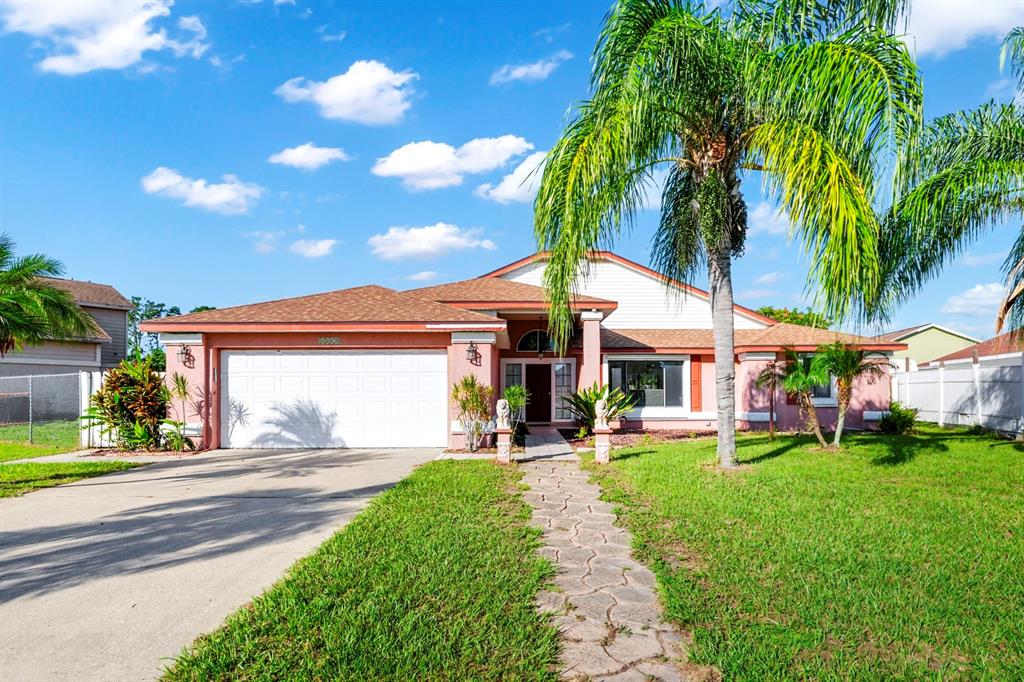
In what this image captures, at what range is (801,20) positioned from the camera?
26.8 ft

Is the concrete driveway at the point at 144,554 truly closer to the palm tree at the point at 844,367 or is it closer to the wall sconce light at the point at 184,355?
the wall sconce light at the point at 184,355

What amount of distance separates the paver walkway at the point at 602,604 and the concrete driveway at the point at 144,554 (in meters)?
2.33

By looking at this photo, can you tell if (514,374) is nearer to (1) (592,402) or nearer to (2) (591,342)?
(2) (591,342)

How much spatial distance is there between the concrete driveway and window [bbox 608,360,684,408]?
9.43m

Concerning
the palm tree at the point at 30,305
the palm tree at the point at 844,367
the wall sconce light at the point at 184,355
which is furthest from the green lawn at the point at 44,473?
the palm tree at the point at 844,367

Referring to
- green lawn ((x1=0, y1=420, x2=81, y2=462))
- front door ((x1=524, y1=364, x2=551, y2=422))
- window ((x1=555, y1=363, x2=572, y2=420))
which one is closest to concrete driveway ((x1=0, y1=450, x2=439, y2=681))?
green lawn ((x1=0, y1=420, x2=81, y2=462))

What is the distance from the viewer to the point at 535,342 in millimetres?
18031

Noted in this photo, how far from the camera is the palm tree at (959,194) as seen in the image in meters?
8.97

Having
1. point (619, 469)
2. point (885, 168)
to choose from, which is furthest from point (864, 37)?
point (619, 469)

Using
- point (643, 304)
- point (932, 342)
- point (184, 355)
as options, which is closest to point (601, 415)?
point (184, 355)

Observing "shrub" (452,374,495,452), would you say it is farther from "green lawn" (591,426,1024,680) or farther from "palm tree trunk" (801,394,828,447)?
"palm tree trunk" (801,394,828,447)

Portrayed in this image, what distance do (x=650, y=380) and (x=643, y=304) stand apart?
325 centimetres

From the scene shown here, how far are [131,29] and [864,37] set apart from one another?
11482mm

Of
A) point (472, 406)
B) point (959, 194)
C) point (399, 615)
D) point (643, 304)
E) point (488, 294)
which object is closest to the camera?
point (399, 615)
